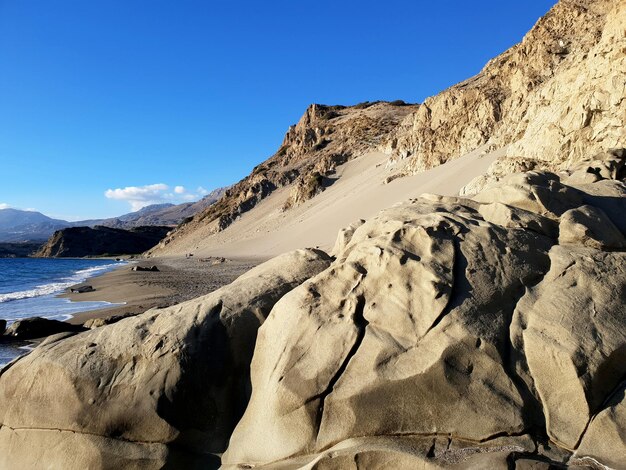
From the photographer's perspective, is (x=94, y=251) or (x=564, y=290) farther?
(x=94, y=251)

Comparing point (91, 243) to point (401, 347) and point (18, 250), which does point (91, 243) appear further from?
point (401, 347)

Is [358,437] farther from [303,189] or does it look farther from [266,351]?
[303,189]

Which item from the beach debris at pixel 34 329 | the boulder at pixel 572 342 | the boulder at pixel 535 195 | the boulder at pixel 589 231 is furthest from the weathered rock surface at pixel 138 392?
the beach debris at pixel 34 329

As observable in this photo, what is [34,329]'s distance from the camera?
36.0 ft

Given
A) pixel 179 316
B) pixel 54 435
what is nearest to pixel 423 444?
pixel 179 316

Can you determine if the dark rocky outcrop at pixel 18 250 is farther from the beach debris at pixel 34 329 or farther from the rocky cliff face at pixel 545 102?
the beach debris at pixel 34 329

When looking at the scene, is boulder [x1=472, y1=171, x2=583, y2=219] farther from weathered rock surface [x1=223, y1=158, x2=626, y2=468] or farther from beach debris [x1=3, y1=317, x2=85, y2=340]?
beach debris [x1=3, y1=317, x2=85, y2=340]

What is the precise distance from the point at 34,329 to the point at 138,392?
7859 millimetres

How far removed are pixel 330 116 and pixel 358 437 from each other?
232 feet

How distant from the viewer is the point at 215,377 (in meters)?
4.65

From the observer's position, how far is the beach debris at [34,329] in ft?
35.4

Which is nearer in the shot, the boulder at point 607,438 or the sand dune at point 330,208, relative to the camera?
the boulder at point 607,438

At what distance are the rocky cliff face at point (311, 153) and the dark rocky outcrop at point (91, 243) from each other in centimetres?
2565

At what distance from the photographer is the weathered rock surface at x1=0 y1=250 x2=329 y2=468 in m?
4.46
